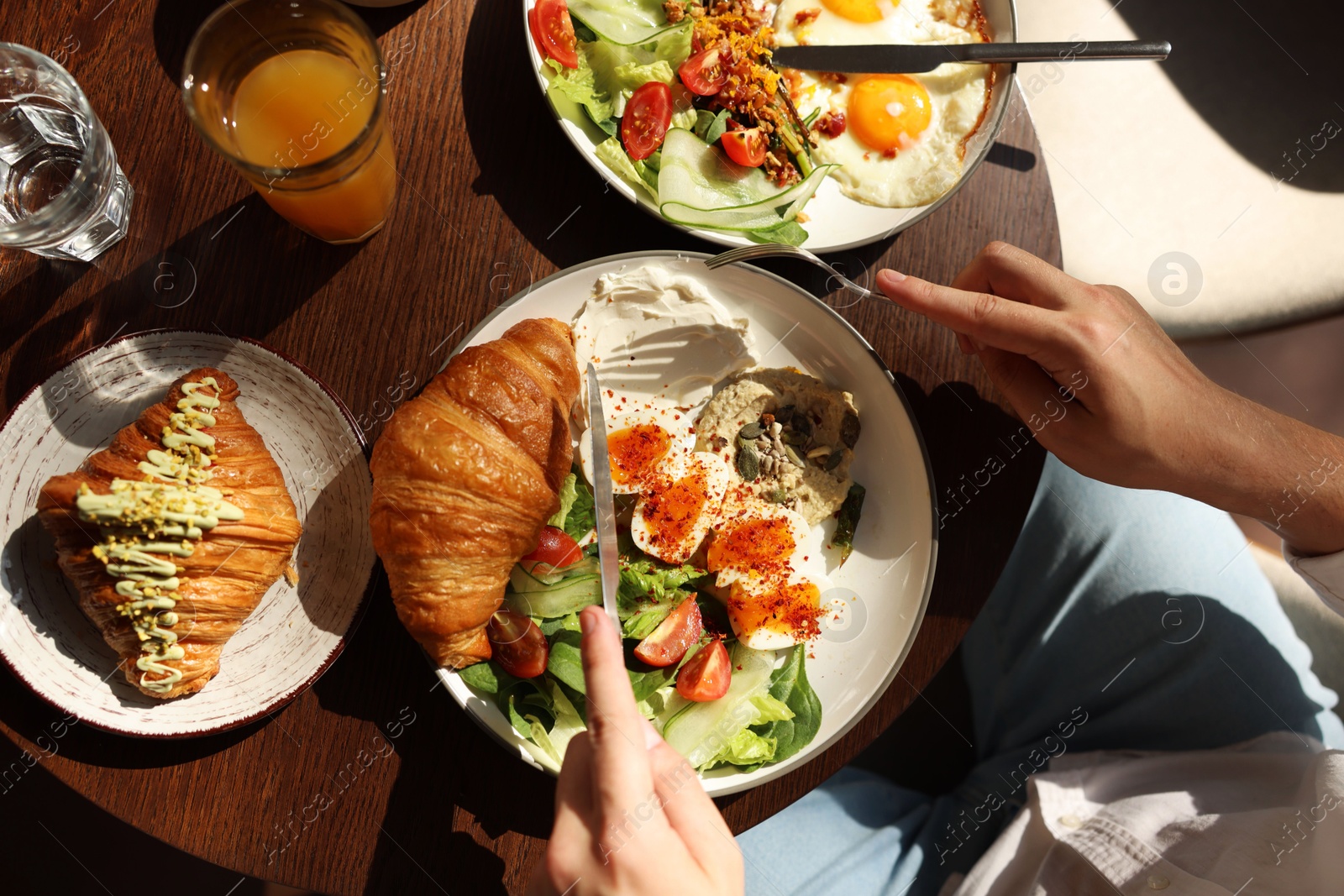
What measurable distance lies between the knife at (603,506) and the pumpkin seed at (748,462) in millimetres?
310

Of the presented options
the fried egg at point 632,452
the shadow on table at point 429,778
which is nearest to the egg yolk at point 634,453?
the fried egg at point 632,452

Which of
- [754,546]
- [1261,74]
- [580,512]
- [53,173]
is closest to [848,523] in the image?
[754,546]

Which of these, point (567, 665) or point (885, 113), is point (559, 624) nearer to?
point (567, 665)

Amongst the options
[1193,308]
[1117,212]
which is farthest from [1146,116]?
[1193,308]

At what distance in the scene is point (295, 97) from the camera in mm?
1393

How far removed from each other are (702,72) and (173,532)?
1.47m

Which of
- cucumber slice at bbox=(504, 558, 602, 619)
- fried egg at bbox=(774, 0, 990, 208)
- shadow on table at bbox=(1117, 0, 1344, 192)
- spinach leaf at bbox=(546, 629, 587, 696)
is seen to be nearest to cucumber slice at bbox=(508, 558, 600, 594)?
cucumber slice at bbox=(504, 558, 602, 619)

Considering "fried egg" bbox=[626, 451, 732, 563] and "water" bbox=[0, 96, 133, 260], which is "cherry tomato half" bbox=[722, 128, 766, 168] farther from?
"water" bbox=[0, 96, 133, 260]

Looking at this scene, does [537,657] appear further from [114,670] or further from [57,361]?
[57,361]

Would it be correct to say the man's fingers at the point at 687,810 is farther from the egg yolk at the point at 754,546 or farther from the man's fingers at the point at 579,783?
the egg yolk at the point at 754,546

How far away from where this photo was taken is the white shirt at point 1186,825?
1723 mm

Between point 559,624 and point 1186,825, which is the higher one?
point 559,624

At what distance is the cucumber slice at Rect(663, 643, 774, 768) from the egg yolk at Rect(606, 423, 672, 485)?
45 centimetres

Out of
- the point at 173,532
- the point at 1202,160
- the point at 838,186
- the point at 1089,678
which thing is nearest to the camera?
the point at 173,532
